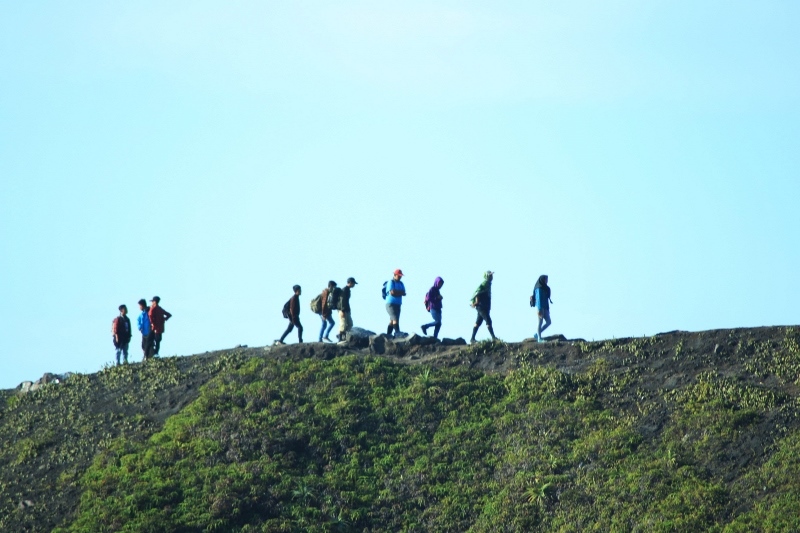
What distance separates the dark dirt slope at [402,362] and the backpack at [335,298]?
54.5 inches

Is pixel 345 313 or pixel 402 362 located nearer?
pixel 402 362

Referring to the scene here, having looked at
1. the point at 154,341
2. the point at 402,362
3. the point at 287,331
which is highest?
the point at 154,341

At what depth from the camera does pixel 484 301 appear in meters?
35.8

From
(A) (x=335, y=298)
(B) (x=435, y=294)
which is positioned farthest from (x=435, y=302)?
(A) (x=335, y=298)

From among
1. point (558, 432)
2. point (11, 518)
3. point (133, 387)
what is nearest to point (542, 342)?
point (558, 432)

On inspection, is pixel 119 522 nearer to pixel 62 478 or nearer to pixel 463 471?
pixel 62 478

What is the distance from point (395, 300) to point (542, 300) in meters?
4.36

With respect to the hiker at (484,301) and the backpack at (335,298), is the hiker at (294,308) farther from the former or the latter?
the hiker at (484,301)

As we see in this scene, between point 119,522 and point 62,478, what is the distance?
3.15 meters

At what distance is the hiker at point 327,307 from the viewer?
120 feet

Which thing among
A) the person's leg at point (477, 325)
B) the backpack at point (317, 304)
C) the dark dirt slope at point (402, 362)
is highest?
the backpack at point (317, 304)

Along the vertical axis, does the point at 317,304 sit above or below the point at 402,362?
above

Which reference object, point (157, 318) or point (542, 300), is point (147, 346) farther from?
point (542, 300)

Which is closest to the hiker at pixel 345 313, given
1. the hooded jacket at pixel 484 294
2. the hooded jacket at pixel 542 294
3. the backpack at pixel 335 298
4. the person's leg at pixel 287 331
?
the backpack at pixel 335 298
